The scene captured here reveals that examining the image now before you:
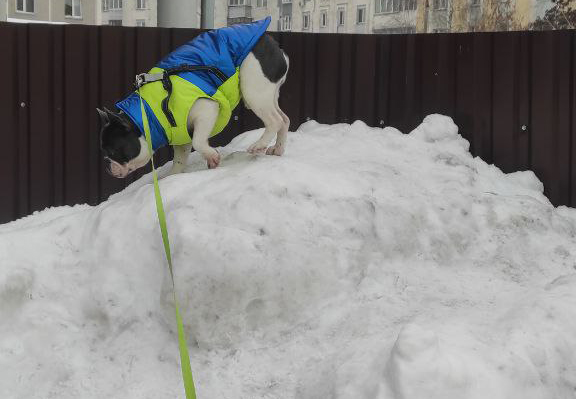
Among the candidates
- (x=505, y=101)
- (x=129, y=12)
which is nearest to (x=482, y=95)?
(x=505, y=101)

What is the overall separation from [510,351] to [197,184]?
6.46 ft

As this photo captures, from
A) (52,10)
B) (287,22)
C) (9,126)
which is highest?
(287,22)

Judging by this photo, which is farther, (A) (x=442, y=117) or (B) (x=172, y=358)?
(A) (x=442, y=117)

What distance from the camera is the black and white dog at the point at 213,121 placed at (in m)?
4.32

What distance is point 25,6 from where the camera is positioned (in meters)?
30.9

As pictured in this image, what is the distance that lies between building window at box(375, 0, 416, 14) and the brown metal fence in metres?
34.2

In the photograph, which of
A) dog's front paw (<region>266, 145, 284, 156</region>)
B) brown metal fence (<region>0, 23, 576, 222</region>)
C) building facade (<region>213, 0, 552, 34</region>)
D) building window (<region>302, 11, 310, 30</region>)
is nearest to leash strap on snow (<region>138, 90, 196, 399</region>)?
dog's front paw (<region>266, 145, 284, 156</region>)

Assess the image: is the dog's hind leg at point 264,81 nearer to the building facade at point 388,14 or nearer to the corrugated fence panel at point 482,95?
the corrugated fence panel at point 482,95

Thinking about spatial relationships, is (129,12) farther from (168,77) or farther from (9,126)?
(168,77)

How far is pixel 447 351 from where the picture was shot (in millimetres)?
2775

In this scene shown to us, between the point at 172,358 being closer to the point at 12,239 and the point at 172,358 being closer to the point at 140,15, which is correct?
the point at 12,239

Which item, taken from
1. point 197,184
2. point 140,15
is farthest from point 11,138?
point 140,15

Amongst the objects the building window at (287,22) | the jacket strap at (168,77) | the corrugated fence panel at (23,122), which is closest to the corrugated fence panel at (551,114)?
the jacket strap at (168,77)

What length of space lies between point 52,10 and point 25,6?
148 centimetres
